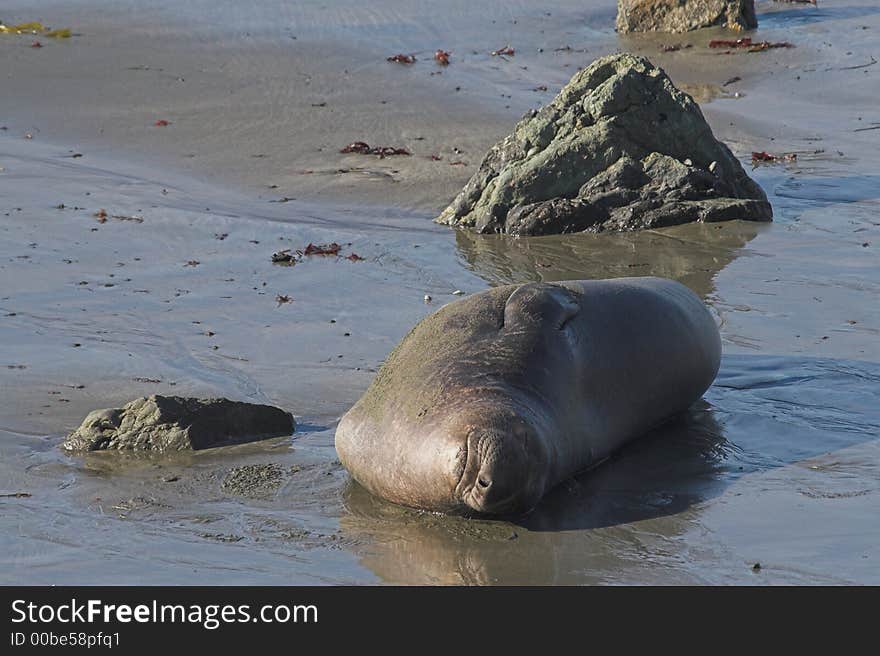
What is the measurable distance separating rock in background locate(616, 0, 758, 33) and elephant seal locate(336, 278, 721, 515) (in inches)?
426

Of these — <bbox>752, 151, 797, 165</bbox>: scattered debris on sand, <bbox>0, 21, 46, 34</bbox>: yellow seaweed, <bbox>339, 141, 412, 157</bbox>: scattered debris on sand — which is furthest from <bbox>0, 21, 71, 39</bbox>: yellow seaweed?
<bbox>752, 151, 797, 165</bbox>: scattered debris on sand

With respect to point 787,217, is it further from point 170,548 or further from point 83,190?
point 170,548

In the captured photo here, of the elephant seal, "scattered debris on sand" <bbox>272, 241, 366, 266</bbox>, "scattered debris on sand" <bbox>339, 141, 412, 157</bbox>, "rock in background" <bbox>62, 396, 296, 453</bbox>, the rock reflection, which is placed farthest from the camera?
"scattered debris on sand" <bbox>339, 141, 412, 157</bbox>

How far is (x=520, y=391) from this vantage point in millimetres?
5438

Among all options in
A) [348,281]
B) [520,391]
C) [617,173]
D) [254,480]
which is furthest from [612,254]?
[254,480]

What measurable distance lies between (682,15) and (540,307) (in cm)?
1173

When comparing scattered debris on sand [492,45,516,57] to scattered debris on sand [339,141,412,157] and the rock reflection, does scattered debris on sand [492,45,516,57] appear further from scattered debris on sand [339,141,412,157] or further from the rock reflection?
the rock reflection

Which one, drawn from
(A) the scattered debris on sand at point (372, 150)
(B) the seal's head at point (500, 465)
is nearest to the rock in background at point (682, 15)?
(A) the scattered debris on sand at point (372, 150)

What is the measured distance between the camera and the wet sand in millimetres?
4988

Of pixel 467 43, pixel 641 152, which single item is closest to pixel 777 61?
pixel 467 43

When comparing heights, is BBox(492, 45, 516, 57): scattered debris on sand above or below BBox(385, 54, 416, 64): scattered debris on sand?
below

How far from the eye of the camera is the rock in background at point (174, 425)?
604 centimetres

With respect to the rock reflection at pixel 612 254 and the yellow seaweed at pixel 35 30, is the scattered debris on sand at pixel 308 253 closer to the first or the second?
the rock reflection at pixel 612 254
